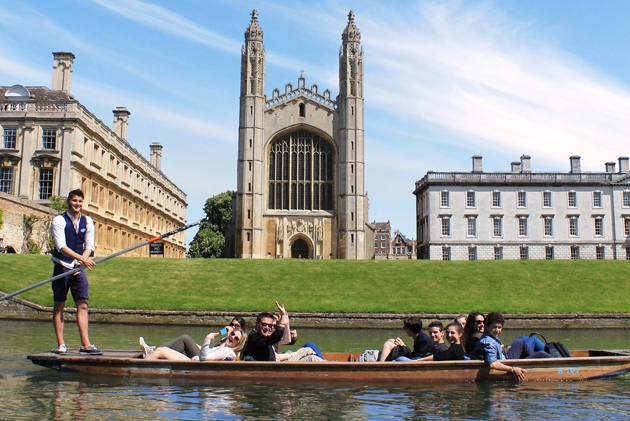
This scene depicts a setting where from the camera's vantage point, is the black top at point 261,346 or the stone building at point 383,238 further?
the stone building at point 383,238

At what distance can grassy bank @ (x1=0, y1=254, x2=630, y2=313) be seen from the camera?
2570 cm

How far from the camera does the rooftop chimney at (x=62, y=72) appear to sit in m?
47.4

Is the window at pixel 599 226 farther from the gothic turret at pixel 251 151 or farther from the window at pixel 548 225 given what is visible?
the gothic turret at pixel 251 151

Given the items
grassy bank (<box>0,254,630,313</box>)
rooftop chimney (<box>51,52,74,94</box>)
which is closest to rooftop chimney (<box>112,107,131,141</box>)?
rooftop chimney (<box>51,52,74,94</box>)

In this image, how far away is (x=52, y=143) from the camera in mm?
41594

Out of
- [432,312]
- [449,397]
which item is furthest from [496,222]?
[449,397]

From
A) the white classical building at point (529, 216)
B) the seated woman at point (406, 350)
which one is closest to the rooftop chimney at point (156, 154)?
the white classical building at point (529, 216)

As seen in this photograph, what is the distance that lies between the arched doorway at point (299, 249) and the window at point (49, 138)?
23452mm

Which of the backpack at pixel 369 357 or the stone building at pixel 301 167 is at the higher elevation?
the stone building at pixel 301 167

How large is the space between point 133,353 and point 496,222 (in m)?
54.8

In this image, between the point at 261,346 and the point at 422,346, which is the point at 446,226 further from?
the point at 261,346

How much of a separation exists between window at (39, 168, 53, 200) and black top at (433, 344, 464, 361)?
3640 centimetres

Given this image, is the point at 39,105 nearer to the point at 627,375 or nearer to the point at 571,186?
the point at 627,375

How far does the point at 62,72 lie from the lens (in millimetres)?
47688
